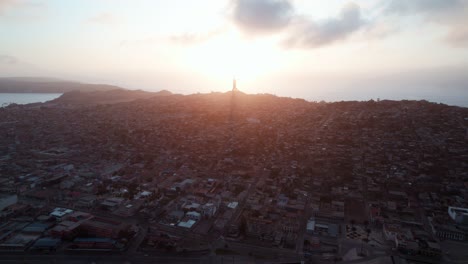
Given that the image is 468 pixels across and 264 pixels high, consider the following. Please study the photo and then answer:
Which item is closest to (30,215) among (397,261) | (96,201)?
(96,201)

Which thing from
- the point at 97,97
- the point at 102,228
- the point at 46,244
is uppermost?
the point at 97,97

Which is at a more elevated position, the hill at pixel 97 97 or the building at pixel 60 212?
the hill at pixel 97 97

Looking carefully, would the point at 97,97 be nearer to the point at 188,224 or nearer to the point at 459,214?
the point at 188,224

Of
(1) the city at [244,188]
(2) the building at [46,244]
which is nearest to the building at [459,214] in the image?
(1) the city at [244,188]

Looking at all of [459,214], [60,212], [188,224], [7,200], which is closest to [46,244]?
[60,212]

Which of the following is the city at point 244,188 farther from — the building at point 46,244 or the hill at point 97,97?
the hill at point 97,97

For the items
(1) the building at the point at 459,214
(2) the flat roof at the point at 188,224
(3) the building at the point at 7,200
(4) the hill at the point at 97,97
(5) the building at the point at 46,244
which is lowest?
(5) the building at the point at 46,244

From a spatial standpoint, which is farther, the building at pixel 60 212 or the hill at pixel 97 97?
the hill at pixel 97 97

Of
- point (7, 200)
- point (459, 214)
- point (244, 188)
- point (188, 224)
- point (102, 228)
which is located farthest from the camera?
point (244, 188)

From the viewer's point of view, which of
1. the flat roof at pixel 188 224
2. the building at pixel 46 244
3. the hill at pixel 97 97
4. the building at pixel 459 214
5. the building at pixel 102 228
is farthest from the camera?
the hill at pixel 97 97

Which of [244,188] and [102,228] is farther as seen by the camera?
[244,188]

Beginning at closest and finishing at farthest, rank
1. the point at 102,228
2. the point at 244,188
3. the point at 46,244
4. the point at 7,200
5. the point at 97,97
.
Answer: the point at 46,244 < the point at 102,228 < the point at 7,200 < the point at 244,188 < the point at 97,97
